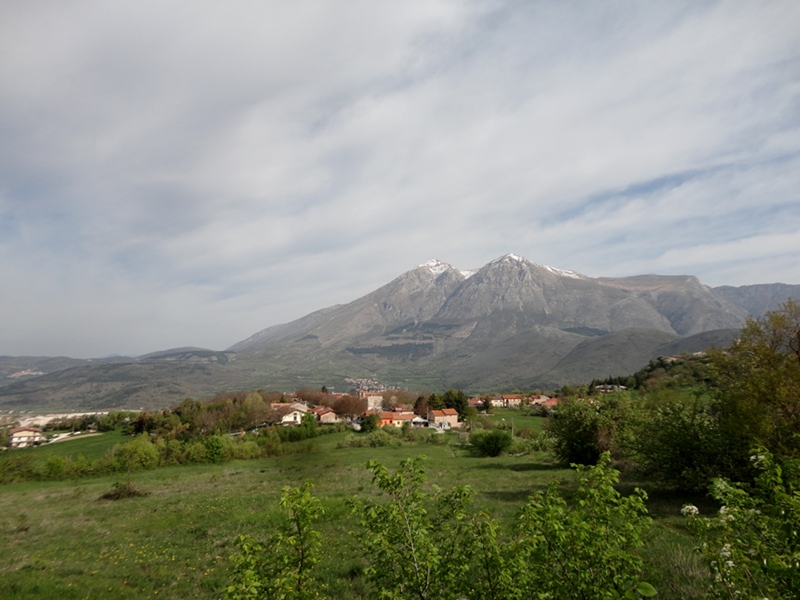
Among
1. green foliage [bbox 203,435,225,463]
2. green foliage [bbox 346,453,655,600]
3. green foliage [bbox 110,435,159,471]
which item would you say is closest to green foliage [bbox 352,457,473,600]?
green foliage [bbox 346,453,655,600]

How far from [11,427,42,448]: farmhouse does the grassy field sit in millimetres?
65591

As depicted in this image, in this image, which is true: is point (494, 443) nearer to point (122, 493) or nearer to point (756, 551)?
point (122, 493)

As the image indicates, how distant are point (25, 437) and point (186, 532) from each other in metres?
108

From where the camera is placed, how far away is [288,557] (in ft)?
19.2

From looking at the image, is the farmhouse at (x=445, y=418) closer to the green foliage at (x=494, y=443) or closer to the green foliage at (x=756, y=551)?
the green foliage at (x=494, y=443)

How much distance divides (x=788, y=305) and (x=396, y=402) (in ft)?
452

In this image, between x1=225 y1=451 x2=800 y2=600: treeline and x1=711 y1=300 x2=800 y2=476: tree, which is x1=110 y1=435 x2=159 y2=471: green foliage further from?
x1=711 y1=300 x2=800 y2=476: tree

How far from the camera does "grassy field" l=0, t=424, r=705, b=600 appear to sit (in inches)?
421

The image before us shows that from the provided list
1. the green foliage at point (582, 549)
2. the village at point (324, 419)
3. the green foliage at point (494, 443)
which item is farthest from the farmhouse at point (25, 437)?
the green foliage at point (582, 549)

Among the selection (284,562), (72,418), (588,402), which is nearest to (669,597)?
(284,562)

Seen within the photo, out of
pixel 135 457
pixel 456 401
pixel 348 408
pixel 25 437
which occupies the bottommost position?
pixel 348 408

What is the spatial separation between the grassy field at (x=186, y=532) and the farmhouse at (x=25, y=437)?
65.6 metres

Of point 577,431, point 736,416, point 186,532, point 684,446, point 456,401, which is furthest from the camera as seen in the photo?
point 456,401

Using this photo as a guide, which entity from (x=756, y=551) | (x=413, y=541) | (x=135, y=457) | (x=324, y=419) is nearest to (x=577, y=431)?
(x=756, y=551)
